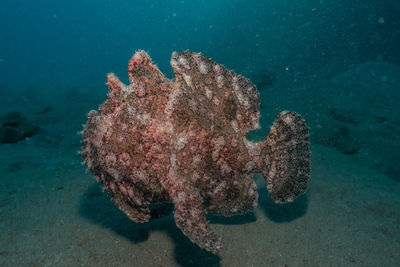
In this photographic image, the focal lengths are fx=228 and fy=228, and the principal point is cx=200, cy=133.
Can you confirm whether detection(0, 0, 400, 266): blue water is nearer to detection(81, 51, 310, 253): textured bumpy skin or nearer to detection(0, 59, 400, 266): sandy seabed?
detection(0, 59, 400, 266): sandy seabed

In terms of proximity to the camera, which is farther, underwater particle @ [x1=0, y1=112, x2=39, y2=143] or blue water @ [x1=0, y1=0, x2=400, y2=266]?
underwater particle @ [x1=0, y1=112, x2=39, y2=143]

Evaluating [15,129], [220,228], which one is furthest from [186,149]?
[15,129]


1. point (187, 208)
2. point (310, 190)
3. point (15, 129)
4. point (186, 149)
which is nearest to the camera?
point (187, 208)

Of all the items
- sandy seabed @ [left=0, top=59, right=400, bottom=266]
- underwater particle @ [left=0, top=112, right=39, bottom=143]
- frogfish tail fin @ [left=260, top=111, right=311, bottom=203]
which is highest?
underwater particle @ [left=0, top=112, right=39, bottom=143]

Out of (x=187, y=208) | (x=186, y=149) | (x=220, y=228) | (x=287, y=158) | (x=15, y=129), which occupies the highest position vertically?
(x=15, y=129)

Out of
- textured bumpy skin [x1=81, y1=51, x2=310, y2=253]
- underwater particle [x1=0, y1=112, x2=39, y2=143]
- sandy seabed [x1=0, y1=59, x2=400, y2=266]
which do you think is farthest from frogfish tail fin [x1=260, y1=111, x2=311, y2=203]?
underwater particle [x1=0, y1=112, x2=39, y2=143]

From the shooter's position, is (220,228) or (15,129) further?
(15,129)

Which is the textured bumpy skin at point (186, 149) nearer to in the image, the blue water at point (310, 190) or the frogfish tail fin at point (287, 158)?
the frogfish tail fin at point (287, 158)

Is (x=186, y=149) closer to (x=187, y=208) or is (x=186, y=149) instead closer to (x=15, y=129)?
(x=187, y=208)

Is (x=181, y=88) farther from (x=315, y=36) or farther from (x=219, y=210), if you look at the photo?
(x=315, y=36)
